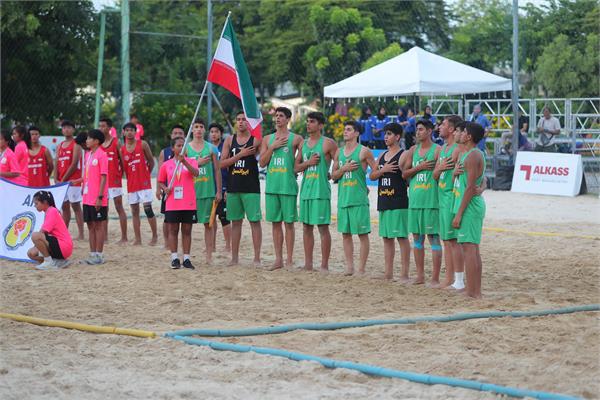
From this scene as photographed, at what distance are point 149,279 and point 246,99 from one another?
8.69 ft

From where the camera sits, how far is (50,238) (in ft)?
38.6

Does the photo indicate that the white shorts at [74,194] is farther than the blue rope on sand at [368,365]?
Yes

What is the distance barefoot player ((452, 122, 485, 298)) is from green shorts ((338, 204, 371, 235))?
170cm

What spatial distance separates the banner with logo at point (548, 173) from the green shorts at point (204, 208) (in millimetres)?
10518

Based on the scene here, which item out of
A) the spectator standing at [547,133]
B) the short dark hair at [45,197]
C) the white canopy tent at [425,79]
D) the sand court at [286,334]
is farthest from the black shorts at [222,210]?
Answer: the spectator standing at [547,133]

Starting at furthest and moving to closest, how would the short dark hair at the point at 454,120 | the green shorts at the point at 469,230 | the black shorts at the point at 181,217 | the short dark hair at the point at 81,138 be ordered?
the short dark hair at the point at 81,138 < the black shorts at the point at 181,217 < the short dark hair at the point at 454,120 < the green shorts at the point at 469,230

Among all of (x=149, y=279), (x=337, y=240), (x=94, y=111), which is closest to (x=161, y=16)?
(x=94, y=111)

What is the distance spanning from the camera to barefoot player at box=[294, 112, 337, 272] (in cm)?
1148

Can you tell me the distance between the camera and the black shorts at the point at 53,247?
11703mm

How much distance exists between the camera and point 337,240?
47.9ft

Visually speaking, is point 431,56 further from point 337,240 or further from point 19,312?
point 19,312

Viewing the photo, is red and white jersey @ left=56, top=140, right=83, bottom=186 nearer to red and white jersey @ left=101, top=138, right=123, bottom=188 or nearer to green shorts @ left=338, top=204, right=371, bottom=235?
red and white jersey @ left=101, top=138, right=123, bottom=188

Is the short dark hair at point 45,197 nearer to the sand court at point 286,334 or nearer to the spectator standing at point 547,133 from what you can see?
the sand court at point 286,334

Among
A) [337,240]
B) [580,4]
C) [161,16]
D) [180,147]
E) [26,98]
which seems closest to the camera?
[180,147]
